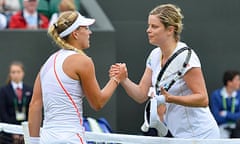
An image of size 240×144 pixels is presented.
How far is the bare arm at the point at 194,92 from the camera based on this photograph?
17.1ft

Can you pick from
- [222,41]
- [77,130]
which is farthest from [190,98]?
[222,41]

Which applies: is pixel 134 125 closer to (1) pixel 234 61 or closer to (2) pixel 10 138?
(1) pixel 234 61

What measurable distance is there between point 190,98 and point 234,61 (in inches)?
260

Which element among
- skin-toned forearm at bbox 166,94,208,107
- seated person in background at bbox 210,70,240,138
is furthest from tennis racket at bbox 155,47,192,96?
seated person in background at bbox 210,70,240,138

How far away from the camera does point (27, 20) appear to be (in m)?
10.8

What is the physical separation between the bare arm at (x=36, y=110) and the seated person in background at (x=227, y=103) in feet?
18.5

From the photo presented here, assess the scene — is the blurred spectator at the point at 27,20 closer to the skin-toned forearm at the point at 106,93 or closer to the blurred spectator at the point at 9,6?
the blurred spectator at the point at 9,6

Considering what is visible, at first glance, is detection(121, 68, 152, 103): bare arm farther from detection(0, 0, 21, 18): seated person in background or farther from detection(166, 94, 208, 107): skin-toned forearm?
detection(0, 0, 21, 18): seated person in background

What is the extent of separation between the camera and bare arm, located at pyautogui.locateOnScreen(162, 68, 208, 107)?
5.20 metres

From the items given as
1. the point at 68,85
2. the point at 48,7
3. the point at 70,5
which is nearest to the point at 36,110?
the point at 68,85

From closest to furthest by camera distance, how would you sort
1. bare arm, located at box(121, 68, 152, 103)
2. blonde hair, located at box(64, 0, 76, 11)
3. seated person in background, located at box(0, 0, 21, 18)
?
bare arm, located at box(121, 68, 152, 103) → blonde hair, located at box(64, 0, 76, 11) → seated person in background, located at box(0, 0, 21, 18)

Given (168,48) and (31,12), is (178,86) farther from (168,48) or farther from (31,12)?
(31,12)

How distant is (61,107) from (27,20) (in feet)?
19.5

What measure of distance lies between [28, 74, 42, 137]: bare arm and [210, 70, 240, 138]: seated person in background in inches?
222
